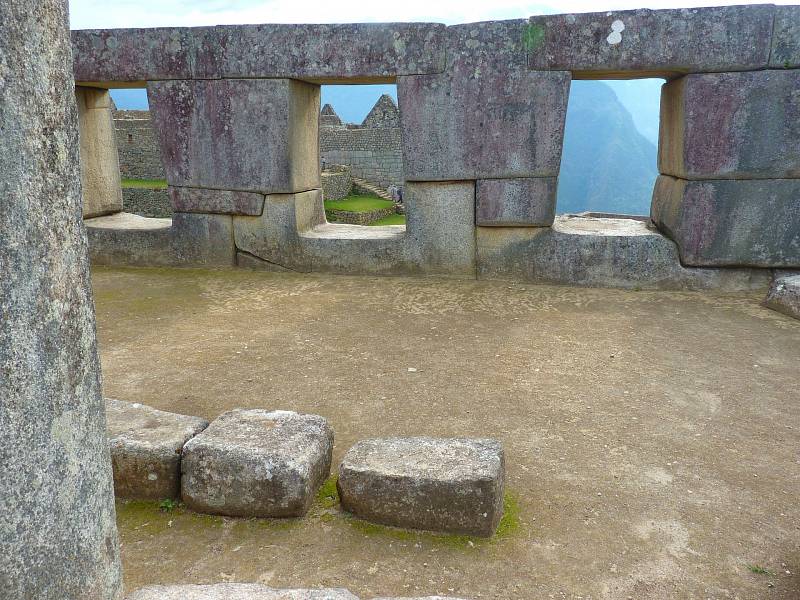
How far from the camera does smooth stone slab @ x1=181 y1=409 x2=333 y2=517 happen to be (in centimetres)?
257

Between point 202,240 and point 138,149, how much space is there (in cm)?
1775

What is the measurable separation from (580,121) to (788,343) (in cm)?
15164

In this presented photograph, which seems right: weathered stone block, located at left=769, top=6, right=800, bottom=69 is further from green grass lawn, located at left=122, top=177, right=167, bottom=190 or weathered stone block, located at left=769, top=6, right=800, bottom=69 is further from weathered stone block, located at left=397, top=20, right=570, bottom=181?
green grass lawn, located at left=122, top=177, right=167, bottom=190

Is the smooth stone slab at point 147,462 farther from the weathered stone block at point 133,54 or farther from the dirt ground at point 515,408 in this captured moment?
the weathered stone block at point 133,54

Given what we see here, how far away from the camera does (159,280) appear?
652 cm

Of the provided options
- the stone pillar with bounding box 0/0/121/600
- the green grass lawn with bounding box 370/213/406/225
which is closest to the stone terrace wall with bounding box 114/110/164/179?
the green grass lawn with bounding box 370/213/406/225

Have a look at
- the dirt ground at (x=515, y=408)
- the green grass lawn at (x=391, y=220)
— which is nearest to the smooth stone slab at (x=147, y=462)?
the dirt ground at (x=515, y=408)

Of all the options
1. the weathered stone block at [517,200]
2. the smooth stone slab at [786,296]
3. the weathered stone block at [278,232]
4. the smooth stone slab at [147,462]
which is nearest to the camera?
the smooth stone slab at [147,462]

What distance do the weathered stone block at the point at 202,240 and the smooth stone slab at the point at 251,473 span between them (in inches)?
170

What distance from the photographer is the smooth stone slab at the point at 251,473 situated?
257cm

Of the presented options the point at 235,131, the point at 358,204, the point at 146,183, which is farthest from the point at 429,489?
the point at 146,183

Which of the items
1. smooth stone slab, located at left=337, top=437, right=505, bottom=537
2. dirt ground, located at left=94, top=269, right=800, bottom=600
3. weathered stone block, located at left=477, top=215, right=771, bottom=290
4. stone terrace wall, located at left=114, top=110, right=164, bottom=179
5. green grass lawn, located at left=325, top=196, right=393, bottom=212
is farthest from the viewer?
stone terrace wall, located at left=114, top=110, right=164, bottom=179

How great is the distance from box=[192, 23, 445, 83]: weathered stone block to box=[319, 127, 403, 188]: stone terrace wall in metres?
16.9

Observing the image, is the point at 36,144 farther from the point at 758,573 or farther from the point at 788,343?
the point at 788,343
